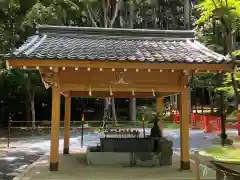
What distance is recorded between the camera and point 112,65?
797 cm

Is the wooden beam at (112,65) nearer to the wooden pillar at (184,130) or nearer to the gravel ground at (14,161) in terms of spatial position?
the wooden pillar at (184,130)

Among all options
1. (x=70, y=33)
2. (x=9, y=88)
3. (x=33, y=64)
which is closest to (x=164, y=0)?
(x=9, y=88)

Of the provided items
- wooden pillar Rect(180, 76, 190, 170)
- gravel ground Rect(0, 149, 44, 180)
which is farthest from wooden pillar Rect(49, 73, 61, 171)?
wooden pillar Rect(180, 76, 190, 170)

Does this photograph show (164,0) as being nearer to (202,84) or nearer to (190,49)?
(202,84)

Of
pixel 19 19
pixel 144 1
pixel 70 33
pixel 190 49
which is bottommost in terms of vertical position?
pixel 190 49

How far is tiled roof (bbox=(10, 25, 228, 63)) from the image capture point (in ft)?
26.5

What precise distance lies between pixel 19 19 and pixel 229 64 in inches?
548

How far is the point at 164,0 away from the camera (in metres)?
35.5

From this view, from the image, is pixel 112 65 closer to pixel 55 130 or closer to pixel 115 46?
pixel 115 46

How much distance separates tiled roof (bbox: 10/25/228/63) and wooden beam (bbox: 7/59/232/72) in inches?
4.0

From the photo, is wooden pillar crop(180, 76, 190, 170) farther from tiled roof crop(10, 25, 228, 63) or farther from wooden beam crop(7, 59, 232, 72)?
tiled roof crop(10, 25, 228, 63)

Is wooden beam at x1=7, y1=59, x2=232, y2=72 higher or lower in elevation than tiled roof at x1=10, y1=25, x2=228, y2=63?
lower

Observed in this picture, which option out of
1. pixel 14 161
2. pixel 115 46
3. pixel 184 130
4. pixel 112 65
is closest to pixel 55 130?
pixel 112 65

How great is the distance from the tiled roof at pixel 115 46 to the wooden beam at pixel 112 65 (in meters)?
0.10
